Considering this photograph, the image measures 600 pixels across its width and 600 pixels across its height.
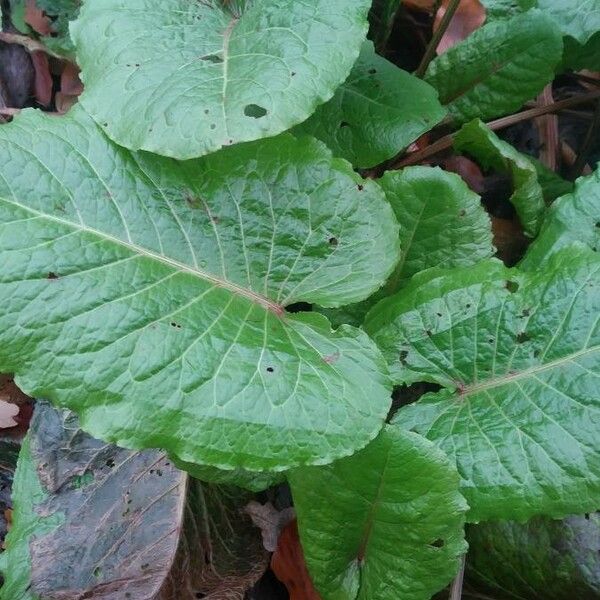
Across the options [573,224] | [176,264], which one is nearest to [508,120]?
[573,224]

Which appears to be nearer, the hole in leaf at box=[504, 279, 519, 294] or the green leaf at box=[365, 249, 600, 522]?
the green leaf at box=[365, 249, 600, 522]

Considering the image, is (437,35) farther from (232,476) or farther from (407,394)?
(232,476)

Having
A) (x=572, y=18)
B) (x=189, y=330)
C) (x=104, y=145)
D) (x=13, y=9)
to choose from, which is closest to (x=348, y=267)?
(x=189, y=330)

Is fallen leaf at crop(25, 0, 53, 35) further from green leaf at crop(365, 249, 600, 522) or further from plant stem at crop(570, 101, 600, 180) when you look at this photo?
plant stem at crop(570, 101, 600, 180)

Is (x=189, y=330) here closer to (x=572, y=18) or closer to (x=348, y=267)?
(x=348, y=267)

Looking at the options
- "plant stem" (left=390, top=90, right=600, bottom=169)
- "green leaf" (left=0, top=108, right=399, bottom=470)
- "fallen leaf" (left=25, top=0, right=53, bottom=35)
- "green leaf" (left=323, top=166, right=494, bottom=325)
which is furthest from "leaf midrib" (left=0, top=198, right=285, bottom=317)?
"fallen leaf" (left=25, top=0, right=53, bottom=35)

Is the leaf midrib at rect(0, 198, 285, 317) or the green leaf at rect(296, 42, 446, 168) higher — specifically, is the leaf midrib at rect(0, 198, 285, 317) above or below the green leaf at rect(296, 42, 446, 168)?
below
